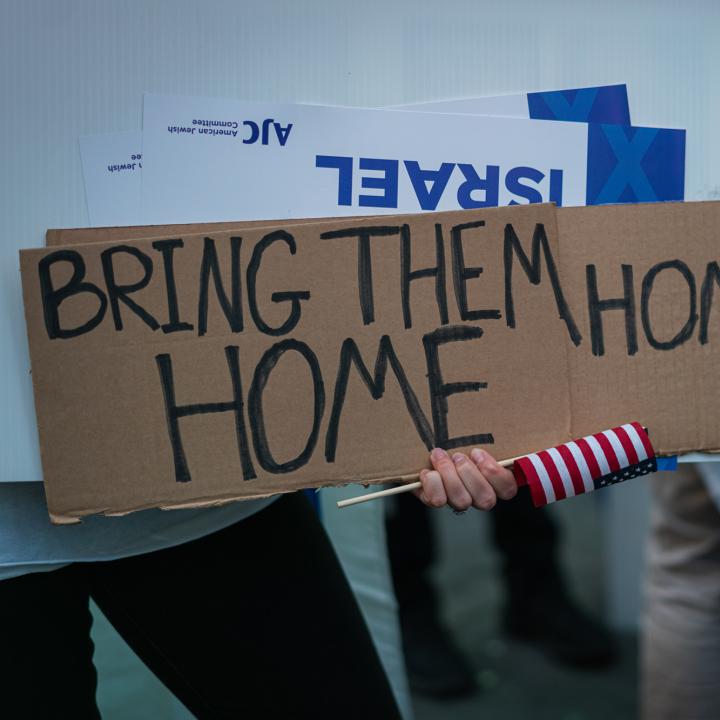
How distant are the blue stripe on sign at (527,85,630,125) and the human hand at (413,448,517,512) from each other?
1.51 feet

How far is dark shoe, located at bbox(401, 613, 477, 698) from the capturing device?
2.58 m

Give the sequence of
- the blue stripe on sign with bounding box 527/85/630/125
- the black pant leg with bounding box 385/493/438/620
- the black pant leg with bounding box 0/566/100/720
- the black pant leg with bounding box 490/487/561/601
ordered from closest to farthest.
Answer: the black pant leg with bounding box 0/566/100/720 → the blue stripe on sign with bounding box 527/85/630/125 → the black pant leg with bounding box 385/493/438/620 → the black pant leg with bounding box 490/487/561/601

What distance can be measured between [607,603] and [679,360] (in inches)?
81.0

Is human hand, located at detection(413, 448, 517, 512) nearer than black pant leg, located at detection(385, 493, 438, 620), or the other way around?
human hand, located at detection(413, 448, 517, 512)

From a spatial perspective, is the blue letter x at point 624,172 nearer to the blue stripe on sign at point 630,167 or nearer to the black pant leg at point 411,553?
the blue stripe on sign at point 630,167

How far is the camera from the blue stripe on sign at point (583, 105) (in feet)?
4.02

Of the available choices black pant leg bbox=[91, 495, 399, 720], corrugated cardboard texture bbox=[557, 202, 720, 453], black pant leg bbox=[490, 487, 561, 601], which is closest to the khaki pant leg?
corrugated cardboard texture bbox=[557, 202, 720, 453]

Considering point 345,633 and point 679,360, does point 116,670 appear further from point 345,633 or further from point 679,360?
point 679,360

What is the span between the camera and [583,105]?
1.23 metres

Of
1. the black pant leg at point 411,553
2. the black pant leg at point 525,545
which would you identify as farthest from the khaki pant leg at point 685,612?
the black pant leg at point 525,545

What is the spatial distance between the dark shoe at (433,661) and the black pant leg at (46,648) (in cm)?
156

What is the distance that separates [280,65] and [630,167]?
0.49 metres

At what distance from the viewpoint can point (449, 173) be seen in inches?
A: 47.8

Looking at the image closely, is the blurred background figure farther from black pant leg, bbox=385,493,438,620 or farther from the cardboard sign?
the cardboard sign
